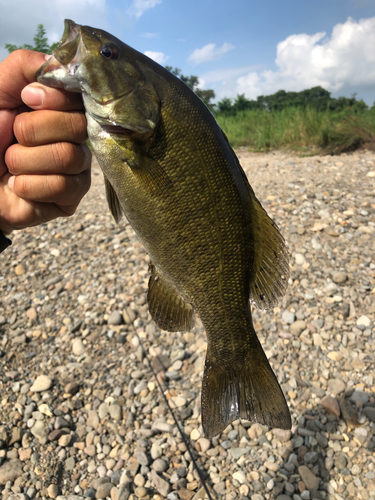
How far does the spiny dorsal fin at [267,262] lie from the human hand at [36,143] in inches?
29.9

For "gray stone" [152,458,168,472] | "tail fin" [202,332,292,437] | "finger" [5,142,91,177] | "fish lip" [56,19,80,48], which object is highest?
"fish lip" [56,19,80,48]

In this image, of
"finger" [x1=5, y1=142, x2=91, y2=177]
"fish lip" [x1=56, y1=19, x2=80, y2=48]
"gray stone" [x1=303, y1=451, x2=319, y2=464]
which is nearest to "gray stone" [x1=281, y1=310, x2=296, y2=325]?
"gray stone" [x1=303, y1=451, x2=319, y2=464]

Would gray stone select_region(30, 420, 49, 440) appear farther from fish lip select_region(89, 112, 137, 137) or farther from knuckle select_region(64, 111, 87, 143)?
fish lip select_region(89, 112, 137, 137)

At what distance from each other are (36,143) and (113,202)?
0.42m

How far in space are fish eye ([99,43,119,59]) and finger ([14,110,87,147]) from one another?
288 mm

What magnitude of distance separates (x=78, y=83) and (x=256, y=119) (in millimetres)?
11609

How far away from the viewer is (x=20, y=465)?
2.93 m

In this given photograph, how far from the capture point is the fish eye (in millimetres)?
1331

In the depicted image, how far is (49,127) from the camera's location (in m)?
1.51

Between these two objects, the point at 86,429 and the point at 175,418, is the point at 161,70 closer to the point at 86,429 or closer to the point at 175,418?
the point at 175,418

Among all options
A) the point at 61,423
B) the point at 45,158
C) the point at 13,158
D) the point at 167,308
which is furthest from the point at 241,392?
the point at 61,423

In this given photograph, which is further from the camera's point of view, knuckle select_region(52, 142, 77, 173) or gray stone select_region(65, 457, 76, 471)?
gray stone select_region(65, 457, 76, 471)

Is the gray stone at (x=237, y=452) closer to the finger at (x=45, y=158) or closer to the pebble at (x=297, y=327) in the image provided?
the pebble at (x=297, y=327)

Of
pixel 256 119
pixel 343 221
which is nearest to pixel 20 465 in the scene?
pixel 343 221
